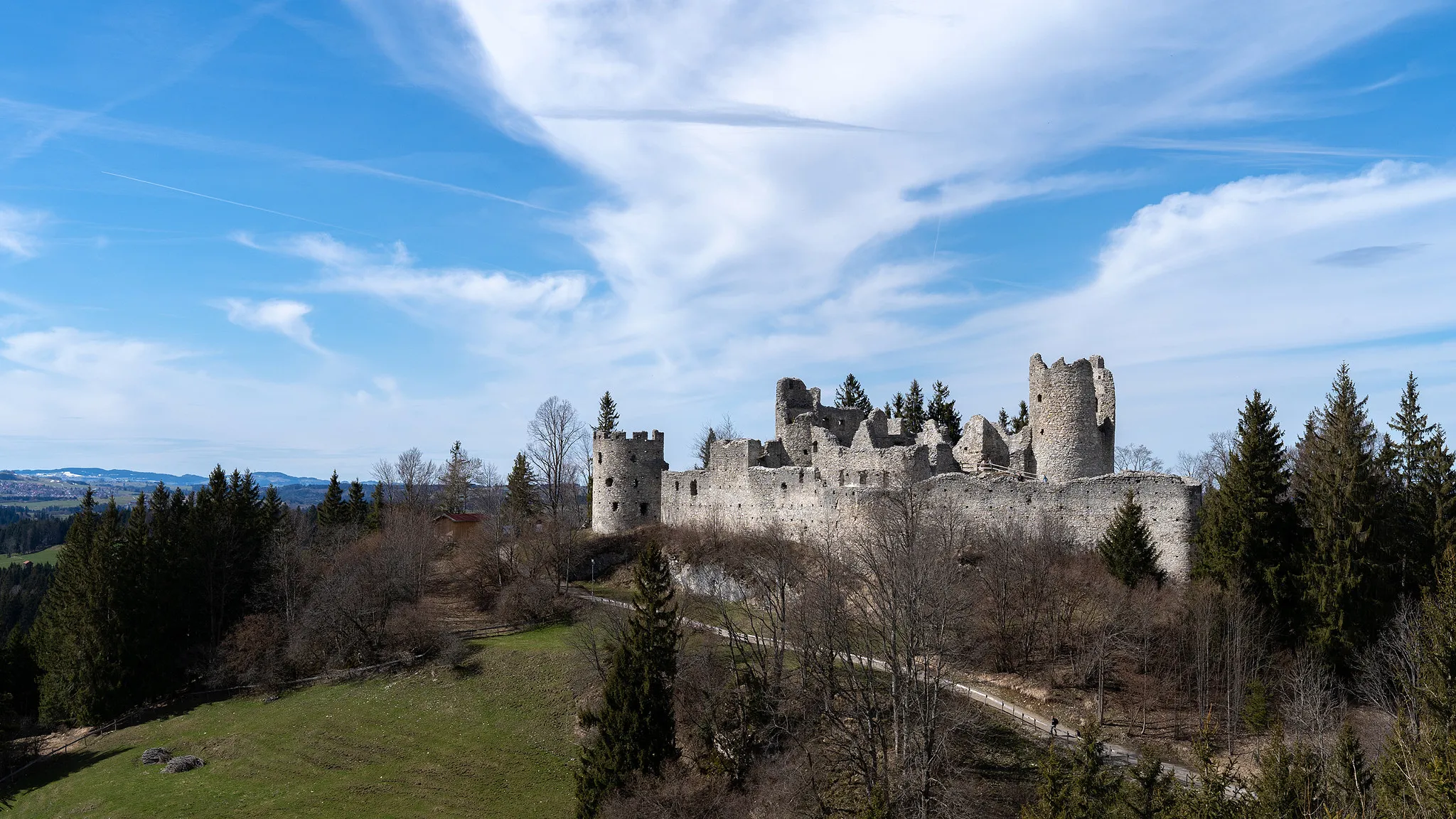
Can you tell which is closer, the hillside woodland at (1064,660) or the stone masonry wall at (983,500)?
the hillside woodland at (1064,660)

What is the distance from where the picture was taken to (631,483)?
179 ft

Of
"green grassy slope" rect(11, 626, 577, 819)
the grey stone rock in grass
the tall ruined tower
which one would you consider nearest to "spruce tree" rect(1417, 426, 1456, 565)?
the tall ruined tower

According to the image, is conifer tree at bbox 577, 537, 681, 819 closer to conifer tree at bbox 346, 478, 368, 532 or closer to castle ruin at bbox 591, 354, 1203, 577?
castle ruin at bbox 591, 354, 1203, 577

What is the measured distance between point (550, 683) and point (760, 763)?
10925 millimetres

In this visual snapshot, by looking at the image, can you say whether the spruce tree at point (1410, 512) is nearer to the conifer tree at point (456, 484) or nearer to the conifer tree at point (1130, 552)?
the conifer tree at point (1130, 552)

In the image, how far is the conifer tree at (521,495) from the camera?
56.2 metres

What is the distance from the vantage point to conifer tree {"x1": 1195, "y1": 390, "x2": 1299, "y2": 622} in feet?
108

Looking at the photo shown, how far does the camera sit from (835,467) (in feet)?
154

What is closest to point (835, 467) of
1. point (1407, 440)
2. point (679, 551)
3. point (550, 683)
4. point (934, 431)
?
point (934, 431)

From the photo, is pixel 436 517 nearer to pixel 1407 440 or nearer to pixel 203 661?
pixel 203 661

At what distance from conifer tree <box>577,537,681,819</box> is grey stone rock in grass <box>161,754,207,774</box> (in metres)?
15.5

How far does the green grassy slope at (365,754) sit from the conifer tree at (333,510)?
23.3 metres

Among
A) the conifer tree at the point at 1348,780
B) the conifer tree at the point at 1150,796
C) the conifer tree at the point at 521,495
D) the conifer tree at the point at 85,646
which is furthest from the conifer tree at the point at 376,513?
the conifer tree at the point at 1348,780

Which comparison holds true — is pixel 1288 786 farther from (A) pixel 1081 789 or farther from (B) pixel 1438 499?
(B) pixel 1438 499
